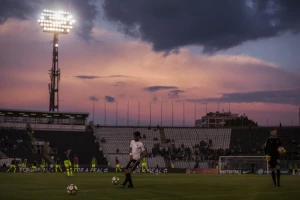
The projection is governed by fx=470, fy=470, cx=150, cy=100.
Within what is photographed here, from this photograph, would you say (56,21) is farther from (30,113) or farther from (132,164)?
(132,164)

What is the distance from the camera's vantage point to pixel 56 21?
8750cm

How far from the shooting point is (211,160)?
248 ft

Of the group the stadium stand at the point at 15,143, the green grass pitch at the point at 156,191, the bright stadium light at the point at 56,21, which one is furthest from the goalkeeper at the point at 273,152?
the bright stadium light at the point at 56,21

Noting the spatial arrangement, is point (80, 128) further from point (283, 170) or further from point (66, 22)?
point (283, 170)

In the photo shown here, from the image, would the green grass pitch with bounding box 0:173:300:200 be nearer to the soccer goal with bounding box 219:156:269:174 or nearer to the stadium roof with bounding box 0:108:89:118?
the soccer goal with bounding box 219:156:269:174

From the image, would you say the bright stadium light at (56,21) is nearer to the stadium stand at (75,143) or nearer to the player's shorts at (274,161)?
the stadium stand at (75,143)

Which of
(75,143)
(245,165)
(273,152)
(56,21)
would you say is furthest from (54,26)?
(273,152)

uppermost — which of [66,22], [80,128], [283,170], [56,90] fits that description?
[66,22]

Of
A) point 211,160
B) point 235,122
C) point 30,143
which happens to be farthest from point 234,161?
point 235,122

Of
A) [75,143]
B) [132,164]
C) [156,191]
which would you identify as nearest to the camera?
[156,191]

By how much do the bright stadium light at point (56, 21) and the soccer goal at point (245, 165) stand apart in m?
43.2

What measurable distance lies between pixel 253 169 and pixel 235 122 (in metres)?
135

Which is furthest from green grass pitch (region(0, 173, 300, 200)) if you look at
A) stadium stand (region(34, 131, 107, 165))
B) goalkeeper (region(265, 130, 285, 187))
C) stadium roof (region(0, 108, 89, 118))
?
stadium roof (region(0, 108, 89, 118))

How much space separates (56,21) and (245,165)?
47037 mm
